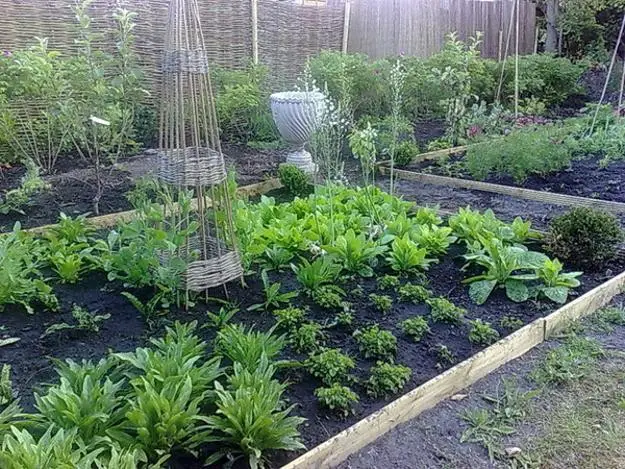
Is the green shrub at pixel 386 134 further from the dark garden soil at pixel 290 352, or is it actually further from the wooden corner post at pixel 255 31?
Answer: the dark garden soil at pixel 290 352

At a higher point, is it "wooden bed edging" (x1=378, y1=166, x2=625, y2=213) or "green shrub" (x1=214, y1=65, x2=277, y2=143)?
"green shrub" (x1=214, y1=65, x2=277, y2=143)

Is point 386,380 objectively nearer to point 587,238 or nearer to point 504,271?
point 504,271

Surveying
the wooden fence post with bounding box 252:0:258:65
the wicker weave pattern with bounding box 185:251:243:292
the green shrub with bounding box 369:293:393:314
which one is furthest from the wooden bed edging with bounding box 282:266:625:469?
the wooden fence post with bounding box 252:0:258:65

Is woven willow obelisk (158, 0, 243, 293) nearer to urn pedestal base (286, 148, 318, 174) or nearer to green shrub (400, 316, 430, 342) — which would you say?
green shrub (400, 316, 430, 342)

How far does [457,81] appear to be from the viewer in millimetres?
7969

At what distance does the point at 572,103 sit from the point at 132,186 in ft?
25.7

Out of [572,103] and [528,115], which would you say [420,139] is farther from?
[572,103]

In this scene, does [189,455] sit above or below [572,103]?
below

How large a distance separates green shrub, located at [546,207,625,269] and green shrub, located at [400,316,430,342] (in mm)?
1295

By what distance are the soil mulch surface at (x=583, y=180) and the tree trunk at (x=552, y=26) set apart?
708 cm

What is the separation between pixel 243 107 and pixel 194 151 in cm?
468

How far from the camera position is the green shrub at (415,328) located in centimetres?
287

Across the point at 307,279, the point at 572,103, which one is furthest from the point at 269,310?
the point at 572,103

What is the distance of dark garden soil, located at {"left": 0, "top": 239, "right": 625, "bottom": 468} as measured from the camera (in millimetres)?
2412
